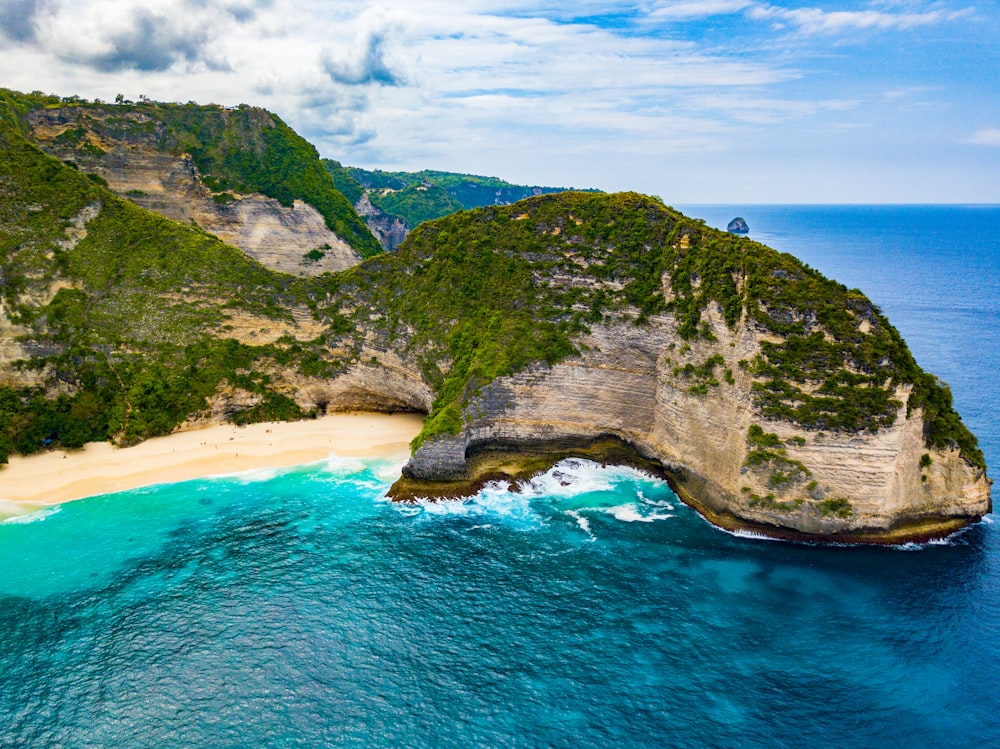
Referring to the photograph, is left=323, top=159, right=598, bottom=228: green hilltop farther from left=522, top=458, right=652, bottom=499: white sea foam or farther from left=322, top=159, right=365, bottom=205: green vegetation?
left=522, top=458, right=652, bottom=499: white sea foam

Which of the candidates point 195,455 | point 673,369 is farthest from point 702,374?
point 195,455

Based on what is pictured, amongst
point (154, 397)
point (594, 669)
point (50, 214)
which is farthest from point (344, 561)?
point (50, 214)

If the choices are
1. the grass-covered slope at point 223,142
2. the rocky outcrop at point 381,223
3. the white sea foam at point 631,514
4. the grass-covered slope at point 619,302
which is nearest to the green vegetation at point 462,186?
the rocky outcrop at point 381,223

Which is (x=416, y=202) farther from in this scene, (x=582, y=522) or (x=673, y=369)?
(x=582, y=522)

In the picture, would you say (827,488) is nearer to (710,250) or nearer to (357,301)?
(710,250)

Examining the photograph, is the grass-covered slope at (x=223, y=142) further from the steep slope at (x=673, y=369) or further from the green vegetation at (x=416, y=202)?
the green vegetation at (x=416, y=202)
